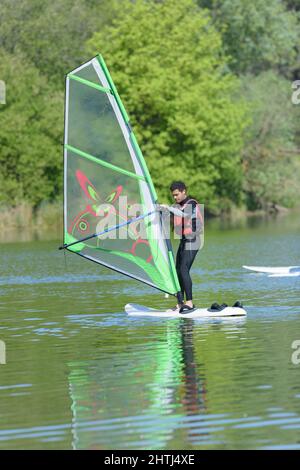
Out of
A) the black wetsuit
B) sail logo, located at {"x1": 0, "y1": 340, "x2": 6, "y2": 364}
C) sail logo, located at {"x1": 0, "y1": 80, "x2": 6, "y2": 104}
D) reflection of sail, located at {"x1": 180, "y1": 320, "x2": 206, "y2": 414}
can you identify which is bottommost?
A: sail logo, located at {"x1": 0, "y1": 340, "x2": 6, "y2": 364}

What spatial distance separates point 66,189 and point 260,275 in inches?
289

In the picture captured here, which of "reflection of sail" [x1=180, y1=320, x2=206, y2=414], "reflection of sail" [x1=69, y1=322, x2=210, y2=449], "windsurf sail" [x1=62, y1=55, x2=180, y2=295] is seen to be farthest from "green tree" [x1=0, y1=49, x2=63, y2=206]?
"reflection of sail" [x1=69, y1=322, x2=210, y2=449]

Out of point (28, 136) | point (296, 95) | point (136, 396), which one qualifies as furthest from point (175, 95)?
point (136, 396)

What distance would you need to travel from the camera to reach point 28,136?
47.8 meters

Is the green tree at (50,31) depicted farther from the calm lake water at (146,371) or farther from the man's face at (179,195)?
the man's face at (179,195)

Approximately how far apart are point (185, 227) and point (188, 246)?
24 centimetres

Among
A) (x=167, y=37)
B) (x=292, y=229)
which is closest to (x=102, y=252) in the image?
(x=292, y=229)

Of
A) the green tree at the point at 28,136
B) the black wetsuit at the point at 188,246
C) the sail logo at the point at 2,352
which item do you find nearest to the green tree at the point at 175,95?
the green tree at the point at 28,136

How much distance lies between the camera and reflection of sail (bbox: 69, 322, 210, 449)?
869 cm

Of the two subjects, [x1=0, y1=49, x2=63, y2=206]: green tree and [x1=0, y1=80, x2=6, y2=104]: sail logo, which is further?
[x1=0, y1=49, x2=63, y2=206]: green tree

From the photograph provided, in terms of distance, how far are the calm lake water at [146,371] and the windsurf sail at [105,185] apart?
33.5 inches

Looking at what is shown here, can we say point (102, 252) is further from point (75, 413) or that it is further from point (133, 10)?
point (133, 10)

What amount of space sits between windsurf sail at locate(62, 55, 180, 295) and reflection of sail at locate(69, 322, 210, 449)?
2427 millimetres

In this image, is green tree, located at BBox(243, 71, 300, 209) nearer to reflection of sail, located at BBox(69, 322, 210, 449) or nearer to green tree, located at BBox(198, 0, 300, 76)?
green tree, located at BBox(198, 0, 300, 76)
